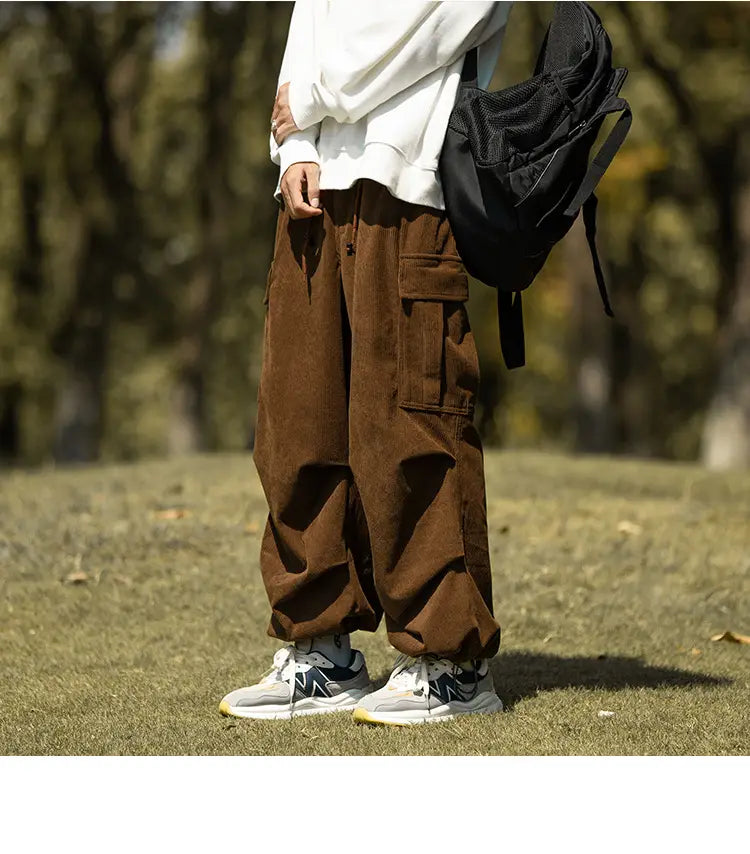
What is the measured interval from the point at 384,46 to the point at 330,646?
1.64m

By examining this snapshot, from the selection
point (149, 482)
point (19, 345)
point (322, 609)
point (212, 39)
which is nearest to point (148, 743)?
point (322, 609)

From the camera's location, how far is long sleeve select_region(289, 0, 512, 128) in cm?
345

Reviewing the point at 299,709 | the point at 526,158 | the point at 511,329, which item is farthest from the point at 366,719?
the point at 526,158

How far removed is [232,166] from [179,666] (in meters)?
16.4

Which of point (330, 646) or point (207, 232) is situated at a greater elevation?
point (207, 232)

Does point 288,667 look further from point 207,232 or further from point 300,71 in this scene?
point 207,232

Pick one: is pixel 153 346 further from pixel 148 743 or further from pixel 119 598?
pixel 148 743

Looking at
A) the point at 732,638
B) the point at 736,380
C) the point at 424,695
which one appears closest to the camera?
the point at 424,695

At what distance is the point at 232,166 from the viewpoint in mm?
20188

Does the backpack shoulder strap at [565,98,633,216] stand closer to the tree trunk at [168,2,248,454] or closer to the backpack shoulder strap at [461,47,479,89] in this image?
the backpack shoulder strap at [461,47,479,89]

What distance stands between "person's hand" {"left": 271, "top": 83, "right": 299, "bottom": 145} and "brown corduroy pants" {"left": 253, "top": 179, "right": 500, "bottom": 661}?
0.68ft

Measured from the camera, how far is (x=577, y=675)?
14.5ft

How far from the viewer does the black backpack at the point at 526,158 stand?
3.45 metres

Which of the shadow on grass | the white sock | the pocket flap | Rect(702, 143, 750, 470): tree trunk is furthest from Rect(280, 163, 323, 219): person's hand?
Rect(702, 143, 750, 470): tree trunk
